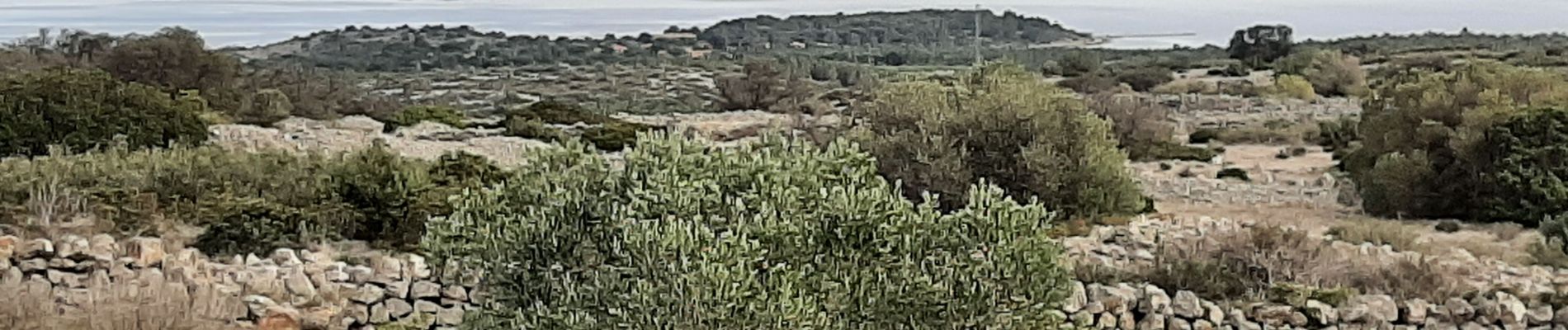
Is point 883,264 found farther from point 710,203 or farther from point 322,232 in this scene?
point 322,232

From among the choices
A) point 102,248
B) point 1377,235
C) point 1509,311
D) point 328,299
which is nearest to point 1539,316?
point 1509,311

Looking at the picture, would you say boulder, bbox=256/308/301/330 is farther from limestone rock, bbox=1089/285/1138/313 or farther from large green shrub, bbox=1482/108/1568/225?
large green shrub, bbox=1482/108/1568/225

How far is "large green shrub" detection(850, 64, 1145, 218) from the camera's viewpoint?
1283cm

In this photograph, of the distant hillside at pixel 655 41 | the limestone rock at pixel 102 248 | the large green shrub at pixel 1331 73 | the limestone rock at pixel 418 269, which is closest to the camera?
the limestone rock at pixel 418 269

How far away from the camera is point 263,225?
9.25 m

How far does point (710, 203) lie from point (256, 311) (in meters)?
3.32

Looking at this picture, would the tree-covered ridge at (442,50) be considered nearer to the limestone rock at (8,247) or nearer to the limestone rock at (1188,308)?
the limestone rock at (8,247)

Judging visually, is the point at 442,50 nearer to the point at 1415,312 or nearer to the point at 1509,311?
the point at 1415,312

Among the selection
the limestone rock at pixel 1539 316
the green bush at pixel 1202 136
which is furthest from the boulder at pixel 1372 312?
the green bush at pixel 1202 136

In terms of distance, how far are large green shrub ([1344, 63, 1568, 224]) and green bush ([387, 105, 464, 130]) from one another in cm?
1158

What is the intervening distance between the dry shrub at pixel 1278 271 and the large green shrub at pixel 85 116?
9182 mm

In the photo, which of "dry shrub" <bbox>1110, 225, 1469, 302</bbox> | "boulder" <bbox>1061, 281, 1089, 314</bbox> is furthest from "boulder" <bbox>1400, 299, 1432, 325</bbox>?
"boulder" <bbox>1061, 281, 1089, 314</bbox>

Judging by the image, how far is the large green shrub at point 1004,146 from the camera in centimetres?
1283

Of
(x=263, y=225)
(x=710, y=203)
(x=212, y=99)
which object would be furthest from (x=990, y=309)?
(x=212, y=99)
